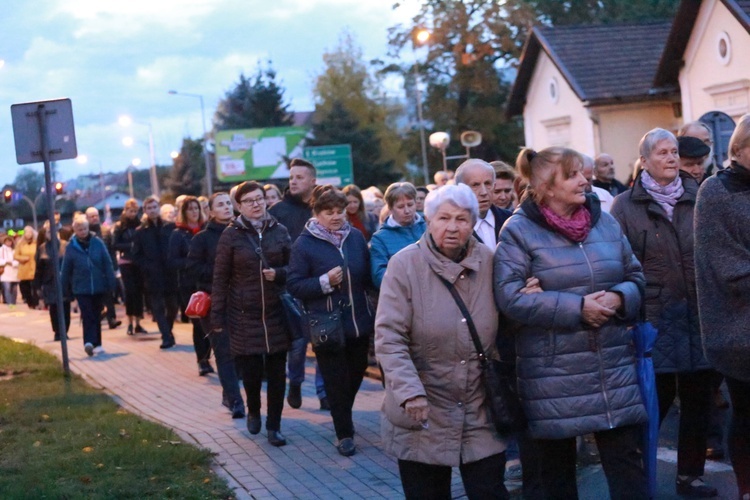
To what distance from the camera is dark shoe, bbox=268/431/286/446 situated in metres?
9.18

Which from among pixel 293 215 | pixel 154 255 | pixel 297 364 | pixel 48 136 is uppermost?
pixel 48 136

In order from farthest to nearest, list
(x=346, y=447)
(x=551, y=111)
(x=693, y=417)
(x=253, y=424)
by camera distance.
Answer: (x=551, y=111) → (x=253, y=424) → (x=346, y=447) → (x=693, y=417)

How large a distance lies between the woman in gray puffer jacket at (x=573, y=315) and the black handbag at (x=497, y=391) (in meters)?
0.09

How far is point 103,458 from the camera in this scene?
8.66m

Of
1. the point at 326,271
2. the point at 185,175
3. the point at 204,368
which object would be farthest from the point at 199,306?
the point at 185,175

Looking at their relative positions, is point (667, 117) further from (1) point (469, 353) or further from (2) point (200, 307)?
(1) point (469, 353)

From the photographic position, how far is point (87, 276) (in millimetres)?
16141

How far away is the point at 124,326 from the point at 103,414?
10.4 m

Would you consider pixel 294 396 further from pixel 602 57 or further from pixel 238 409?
pixel 602 57

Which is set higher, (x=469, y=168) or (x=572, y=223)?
(x=469, y=168)

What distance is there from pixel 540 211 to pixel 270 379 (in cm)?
434

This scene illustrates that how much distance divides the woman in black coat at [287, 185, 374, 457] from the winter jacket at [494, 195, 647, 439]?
3.25m

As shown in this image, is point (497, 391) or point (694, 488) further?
point (694, 488)

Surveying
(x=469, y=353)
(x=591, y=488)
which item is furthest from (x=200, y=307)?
(x=469, y=353)
